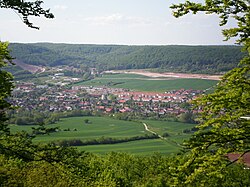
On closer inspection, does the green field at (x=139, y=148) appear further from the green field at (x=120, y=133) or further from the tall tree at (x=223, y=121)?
the tall tree at (x=223, y=121)

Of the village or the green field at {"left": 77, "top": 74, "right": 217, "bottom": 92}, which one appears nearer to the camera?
the village

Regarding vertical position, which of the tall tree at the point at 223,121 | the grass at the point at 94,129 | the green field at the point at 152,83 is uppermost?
the tall tree at the point at 223,121

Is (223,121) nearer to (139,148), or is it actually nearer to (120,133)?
(139,148)

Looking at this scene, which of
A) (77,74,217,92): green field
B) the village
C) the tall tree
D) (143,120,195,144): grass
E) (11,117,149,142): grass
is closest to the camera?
the tall tree

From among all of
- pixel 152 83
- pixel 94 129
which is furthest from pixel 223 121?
pixel 152 83

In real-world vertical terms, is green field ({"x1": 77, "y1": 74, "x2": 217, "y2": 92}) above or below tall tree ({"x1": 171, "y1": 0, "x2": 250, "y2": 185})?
below

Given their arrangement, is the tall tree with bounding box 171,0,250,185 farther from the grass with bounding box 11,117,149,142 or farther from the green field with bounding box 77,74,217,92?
the green field with bounding box 77,74,217,92

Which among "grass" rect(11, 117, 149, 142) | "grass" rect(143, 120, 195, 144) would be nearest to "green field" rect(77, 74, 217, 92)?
"grass" rect(143, 120, 195, 144)

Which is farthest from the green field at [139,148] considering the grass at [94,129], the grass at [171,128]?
the grass at [94,129]

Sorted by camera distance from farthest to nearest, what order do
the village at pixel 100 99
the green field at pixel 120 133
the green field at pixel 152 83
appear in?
the green field at pixel 152 83 → the village at pixel 100 99 → the green field at pixel 120 133
